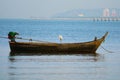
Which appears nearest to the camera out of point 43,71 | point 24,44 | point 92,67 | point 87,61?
→ point 43,71

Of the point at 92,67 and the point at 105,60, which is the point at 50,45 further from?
the point at 92,67

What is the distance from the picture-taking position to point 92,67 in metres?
28.1

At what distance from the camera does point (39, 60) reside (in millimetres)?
31625

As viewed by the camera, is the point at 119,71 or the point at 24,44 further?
the point at 24,44

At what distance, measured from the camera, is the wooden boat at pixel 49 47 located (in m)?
34.9

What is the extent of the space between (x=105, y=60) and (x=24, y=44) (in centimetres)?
565

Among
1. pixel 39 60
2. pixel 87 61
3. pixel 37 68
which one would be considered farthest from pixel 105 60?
pixel 37 68

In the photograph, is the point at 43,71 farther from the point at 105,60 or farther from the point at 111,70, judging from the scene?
the point at 105,60

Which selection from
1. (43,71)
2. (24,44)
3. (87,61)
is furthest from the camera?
(24,44)

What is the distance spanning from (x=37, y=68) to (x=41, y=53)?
7755 mm

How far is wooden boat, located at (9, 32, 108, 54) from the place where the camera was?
34875 mm

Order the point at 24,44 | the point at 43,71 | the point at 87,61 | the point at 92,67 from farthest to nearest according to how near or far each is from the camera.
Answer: the point at 24,44 → the point at 87,61 → the point at 92,67 → the point at 43,71

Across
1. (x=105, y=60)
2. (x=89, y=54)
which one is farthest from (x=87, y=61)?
(x=89, y=54)

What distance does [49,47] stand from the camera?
35.0 m
